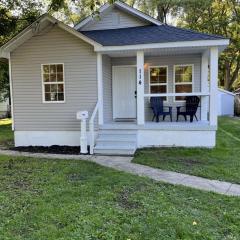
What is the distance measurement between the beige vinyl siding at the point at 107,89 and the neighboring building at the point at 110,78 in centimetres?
3

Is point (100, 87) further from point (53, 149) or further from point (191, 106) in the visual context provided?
point (191, 106)

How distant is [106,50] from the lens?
1020 cm

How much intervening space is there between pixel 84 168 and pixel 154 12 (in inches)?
908

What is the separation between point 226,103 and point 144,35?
1821 centimetres

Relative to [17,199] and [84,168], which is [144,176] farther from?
[17,199]

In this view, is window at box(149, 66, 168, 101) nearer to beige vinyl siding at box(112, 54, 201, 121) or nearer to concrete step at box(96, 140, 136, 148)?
beige vinyl siding at box(112, 54, 201, 121)

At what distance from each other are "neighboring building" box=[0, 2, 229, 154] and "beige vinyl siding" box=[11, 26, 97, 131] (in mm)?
32

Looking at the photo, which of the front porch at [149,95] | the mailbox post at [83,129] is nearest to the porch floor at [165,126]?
the front porch at [149,95]

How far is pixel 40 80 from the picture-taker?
36.2 feet

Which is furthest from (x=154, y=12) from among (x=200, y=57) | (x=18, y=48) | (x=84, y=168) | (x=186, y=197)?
(x=186, y=197)

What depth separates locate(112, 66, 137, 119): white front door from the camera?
1242 cm

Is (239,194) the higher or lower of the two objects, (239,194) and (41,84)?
the lower

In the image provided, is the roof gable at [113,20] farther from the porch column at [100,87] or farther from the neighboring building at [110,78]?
the porch column at [100,87]

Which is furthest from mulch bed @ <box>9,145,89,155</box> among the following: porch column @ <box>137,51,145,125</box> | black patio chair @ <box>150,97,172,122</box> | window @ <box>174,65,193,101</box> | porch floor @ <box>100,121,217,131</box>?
window @ <box>174,65,193,101</box>
